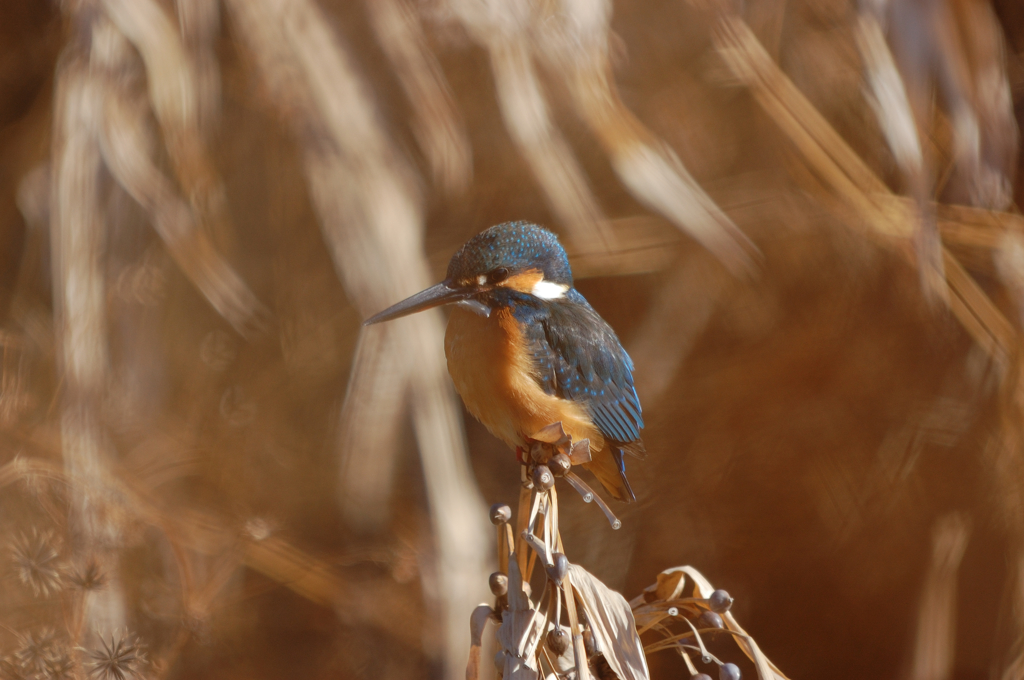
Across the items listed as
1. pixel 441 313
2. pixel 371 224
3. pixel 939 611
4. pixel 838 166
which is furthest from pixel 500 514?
pixel 939 611

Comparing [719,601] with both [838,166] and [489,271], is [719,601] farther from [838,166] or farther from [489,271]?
[838,166]

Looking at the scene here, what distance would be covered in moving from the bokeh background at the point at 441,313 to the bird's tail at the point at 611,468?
0.35 meters

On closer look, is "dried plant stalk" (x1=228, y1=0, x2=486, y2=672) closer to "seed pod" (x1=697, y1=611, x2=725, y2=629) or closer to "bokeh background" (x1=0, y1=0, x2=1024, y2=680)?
"bokeh background" (x1=0, y1=0, x2=1024, y2=680)

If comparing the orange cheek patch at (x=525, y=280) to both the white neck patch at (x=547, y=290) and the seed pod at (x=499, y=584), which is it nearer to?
the white neck patch at (x=547, y=290)

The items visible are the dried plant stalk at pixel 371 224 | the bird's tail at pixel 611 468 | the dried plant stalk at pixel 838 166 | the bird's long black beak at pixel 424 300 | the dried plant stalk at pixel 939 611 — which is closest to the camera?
the bird's long black beak at pixel 424 300

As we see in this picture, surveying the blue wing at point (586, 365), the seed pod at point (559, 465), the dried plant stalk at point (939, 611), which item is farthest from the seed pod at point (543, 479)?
the dried plant stalk at point (939, 611)

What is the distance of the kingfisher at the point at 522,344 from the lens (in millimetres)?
681

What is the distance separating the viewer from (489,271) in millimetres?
689

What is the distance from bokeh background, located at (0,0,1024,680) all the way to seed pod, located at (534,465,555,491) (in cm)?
54

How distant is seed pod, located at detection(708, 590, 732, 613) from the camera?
21.9 inches

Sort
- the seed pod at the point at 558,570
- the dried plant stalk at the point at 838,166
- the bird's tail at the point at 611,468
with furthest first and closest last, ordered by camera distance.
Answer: the dried plant stalk at the point at 838,166 → the bird's tail at the point at 611,468 → the seed pod at the point at 558,570

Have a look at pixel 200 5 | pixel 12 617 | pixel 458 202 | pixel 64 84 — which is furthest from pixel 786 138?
pixel 12 617

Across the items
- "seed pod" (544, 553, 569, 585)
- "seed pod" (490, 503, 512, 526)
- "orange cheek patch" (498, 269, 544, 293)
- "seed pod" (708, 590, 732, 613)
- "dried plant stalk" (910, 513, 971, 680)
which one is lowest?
"dried plant stalk" (910, 513, 971, 680)

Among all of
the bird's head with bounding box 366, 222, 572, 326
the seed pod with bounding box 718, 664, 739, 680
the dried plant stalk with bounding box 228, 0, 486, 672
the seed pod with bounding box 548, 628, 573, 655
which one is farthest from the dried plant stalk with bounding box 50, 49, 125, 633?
the seed pod with bounding box 718, 664, 739, 680
